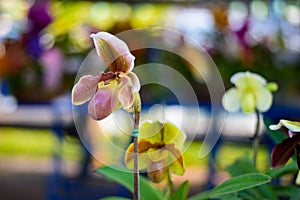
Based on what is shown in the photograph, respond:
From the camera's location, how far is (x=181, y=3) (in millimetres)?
2887

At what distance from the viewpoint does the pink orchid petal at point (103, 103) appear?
1.73 ft

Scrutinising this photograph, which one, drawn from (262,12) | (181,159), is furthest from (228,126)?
(181,159)

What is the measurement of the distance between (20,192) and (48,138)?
1.47 metres

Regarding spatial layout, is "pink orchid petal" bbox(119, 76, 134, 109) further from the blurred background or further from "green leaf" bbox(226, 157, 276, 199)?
the blurred background

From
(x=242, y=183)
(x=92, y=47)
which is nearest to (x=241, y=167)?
(x=242, y=183)

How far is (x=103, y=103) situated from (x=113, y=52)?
52 millimetres

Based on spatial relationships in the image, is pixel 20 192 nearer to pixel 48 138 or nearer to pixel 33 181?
pixel 33 181

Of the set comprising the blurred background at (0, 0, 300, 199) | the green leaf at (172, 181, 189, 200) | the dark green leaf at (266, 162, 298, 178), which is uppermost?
the dark green leaf at (266, 162, 298, 178)

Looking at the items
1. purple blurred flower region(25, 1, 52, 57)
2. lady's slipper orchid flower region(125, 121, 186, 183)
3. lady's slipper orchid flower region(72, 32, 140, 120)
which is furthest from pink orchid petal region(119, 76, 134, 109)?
purple blurred flower region(25, 1, 52, 57)

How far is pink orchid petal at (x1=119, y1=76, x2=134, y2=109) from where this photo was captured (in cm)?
52

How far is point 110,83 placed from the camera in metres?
0.54

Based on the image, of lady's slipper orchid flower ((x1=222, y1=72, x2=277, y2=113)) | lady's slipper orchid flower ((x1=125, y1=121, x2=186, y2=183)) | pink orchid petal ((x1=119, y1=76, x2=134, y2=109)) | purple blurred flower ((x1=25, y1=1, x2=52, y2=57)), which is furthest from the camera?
purple blurred flower ((x1=25, y1=1, x2=52, y2=57))

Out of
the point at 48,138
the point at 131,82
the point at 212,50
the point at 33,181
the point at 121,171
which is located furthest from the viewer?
the point at 48,138

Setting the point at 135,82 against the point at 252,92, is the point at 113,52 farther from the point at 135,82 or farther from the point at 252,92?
the point at 252,92
